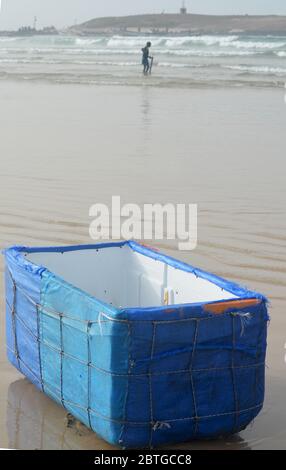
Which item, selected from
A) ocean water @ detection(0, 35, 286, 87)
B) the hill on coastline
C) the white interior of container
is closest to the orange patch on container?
the white interior of container

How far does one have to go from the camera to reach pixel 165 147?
12250mm

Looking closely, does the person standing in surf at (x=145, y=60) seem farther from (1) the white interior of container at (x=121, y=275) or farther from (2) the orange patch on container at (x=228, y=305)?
(2) the orange patch on container at (x=228, y=305)

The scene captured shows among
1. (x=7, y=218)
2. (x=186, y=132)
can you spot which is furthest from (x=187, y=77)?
(x=7, y=218)

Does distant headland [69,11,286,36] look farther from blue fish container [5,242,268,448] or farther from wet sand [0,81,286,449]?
blue fish container [5,242,268,448]

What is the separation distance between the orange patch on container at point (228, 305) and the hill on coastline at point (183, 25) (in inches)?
2326

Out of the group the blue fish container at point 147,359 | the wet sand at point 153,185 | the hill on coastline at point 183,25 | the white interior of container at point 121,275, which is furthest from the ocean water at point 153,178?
the hill on coastline at point 183,25

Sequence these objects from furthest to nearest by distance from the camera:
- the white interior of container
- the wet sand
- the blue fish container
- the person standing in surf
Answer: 1. the person standing in surf
2. the white interior of container
3. the wet sand
4. the blue fish container

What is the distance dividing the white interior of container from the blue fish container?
383mm

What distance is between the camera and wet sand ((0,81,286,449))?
458 centimetres

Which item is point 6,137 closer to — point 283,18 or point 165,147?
point 165,147

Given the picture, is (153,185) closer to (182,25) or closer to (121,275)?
(121,275)
